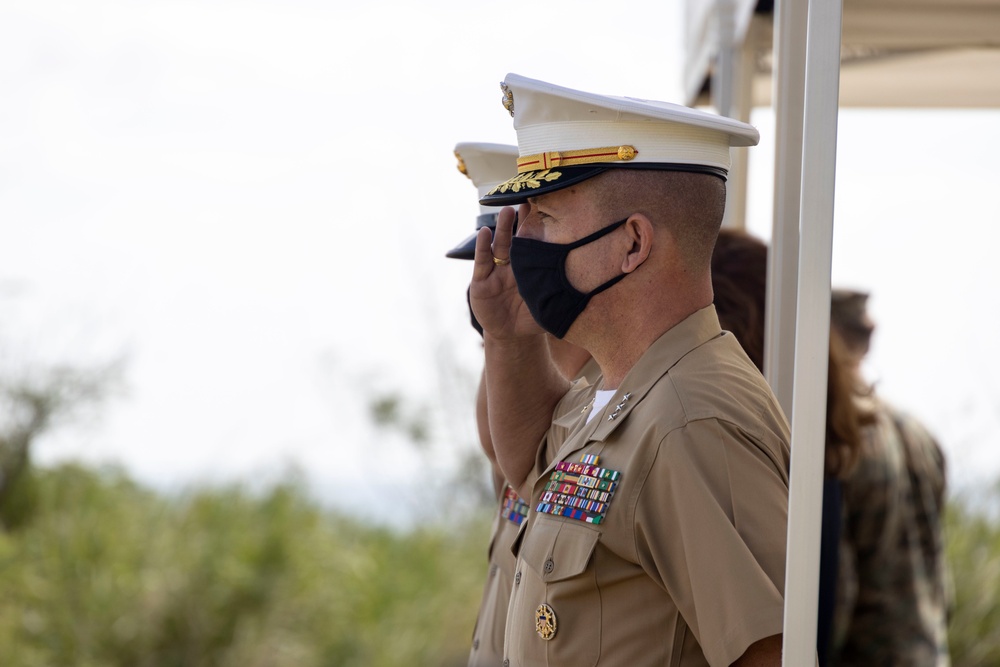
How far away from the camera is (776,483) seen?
1543 millimetres

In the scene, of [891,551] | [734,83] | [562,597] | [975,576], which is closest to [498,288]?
[562,597]

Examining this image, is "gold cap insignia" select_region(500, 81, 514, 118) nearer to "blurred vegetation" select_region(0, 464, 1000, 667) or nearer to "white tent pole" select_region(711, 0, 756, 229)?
"white tent pole" select_region(711, 0, 756, 229)

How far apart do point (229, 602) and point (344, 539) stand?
39.8 inches

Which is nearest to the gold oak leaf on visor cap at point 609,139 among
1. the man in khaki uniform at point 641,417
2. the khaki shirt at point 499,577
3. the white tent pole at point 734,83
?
the man in khaki uniform at point 641,417

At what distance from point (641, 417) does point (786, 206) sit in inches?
33.3

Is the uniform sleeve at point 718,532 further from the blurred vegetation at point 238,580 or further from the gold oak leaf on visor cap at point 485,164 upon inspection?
the blurred vegetation at point 238,580

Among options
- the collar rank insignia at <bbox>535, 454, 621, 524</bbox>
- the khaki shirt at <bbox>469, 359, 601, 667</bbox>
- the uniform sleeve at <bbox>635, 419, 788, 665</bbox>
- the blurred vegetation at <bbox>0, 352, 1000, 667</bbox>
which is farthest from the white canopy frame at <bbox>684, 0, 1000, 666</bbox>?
the blurred vegetation at <bbox>0, 352, 1000, 667</bbox>

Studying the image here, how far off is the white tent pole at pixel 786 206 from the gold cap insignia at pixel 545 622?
879 millimetres

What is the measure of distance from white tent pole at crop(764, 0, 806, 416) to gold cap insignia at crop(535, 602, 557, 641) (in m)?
0.88

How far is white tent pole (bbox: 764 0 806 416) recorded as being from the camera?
7.41ft

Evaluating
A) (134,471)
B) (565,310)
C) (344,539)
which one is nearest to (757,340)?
(565,310)

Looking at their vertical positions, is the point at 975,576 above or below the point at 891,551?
below

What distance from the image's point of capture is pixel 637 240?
1739 mm

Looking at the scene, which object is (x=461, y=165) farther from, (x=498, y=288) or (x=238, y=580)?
(x=238, y=580)
